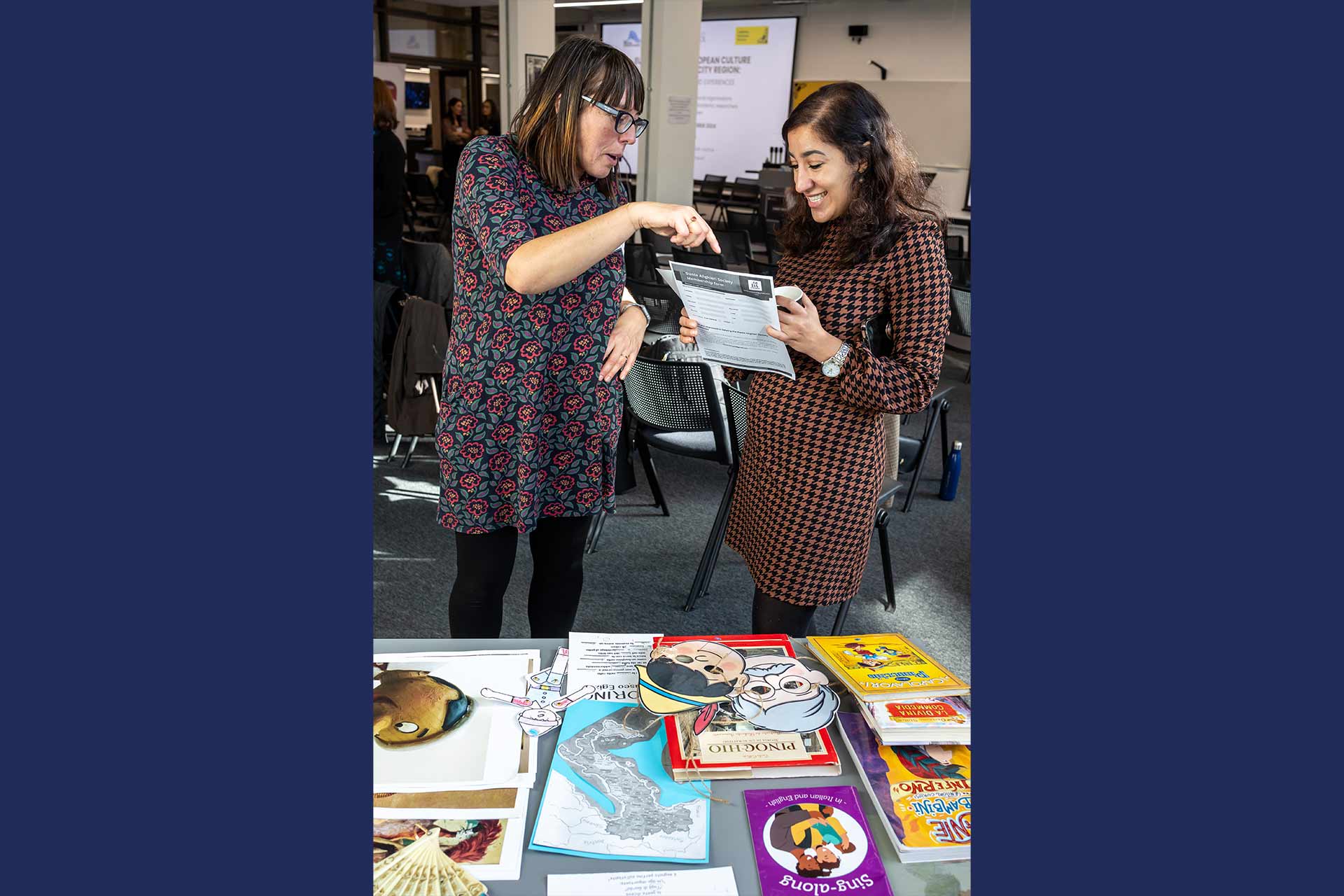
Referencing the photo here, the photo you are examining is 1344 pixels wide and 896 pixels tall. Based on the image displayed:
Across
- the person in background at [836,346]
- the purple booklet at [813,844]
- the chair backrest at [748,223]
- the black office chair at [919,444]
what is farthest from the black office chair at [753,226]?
the purple booklet at [813,844]

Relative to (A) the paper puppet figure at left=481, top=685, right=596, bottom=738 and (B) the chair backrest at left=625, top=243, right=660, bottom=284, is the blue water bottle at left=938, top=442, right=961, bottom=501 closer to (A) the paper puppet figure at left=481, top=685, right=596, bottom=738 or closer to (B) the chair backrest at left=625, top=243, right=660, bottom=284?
(B) the chair backrest at left=625, top=243, right=660, bottom=284

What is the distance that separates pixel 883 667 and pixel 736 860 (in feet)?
1.35

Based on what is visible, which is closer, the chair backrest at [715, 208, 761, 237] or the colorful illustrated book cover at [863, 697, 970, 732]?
the colorful illustrated book cover at [863, 697, 970, 732]

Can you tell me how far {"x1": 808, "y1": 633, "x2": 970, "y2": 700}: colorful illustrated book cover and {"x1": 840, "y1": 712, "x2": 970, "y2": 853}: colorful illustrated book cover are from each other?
0.05 meters

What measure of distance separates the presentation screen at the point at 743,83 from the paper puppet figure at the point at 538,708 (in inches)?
464

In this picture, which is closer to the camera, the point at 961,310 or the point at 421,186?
the point at 961,310

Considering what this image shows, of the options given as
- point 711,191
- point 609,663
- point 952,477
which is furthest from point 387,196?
point 711,191

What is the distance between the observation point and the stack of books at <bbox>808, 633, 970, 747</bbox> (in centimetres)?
109

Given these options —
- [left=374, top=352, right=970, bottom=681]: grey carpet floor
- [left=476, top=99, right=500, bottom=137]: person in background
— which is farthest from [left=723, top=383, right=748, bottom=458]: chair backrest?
[left=476, top=99, right=500, bottom=137]: person in background

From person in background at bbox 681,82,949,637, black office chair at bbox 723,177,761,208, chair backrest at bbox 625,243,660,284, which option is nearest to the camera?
person in background at bbox 681,82,949,637

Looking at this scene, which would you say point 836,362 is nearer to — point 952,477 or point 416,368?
point 416,368

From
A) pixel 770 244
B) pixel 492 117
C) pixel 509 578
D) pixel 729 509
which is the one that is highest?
pixel 492 117

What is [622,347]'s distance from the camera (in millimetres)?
1547

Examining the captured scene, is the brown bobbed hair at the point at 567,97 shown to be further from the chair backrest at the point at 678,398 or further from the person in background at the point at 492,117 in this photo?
the person in background at the point at 492,117
